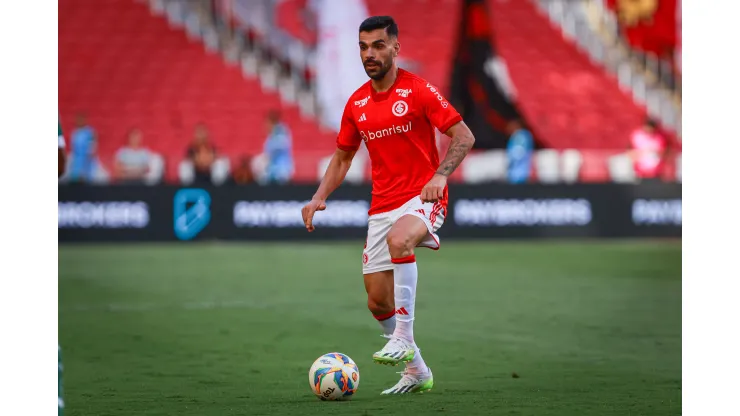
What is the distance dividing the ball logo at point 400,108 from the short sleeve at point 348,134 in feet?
1.21

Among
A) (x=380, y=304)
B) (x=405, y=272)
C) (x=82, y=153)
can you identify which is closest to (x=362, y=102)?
(x=405, y=272)

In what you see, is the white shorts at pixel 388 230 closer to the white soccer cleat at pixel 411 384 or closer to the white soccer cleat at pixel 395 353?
the white soccer cleat at pixel 395 353

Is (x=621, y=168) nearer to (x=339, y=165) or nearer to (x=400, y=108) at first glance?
(x=339, y=165)

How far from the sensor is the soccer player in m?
6.88

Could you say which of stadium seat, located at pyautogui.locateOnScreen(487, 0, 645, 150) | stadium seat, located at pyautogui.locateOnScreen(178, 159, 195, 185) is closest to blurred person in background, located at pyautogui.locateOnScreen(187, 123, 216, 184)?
stadium seat, located at pyautogui.locateOnScreen(178, 159, 195, 185)

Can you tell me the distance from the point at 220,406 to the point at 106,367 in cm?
198

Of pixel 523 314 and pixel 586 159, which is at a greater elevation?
pixel 586 159

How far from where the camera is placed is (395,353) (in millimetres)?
6730

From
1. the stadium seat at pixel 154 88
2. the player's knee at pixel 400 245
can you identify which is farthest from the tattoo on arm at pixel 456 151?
the stadium seat at pixel 154 88

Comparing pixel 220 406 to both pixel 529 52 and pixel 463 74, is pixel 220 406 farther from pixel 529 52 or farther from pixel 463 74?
pixel 529 52

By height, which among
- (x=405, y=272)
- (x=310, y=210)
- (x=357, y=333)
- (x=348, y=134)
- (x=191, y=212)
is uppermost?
(x=348, y=134)

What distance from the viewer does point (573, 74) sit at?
1086 inches

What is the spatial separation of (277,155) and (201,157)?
58.4 inches

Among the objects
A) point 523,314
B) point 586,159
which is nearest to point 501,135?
point 586,159
